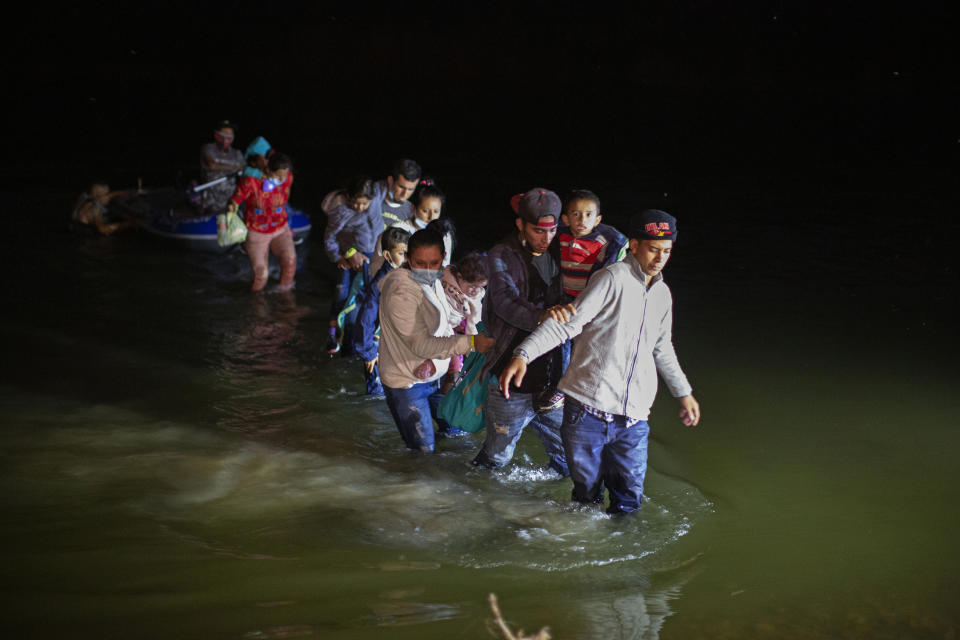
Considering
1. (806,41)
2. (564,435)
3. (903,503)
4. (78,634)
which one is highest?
(806,41)

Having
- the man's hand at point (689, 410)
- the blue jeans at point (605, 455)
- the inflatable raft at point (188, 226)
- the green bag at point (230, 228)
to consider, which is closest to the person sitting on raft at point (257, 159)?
the green bag at point (230, 228)

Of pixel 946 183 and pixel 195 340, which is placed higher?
pixel 946 183

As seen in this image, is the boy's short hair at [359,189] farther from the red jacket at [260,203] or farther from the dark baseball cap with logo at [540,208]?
the dark baseball cap with logo at [540,208]

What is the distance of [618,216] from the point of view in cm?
1669

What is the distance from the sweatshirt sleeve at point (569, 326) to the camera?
16.1 ft

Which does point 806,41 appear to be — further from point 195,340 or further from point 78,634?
point 78,634

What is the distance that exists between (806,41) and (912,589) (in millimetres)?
35954

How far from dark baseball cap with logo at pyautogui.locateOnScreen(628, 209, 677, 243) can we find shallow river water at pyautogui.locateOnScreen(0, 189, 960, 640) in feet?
5.34

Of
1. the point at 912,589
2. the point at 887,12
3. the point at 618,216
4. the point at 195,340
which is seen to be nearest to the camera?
the point at 912,589

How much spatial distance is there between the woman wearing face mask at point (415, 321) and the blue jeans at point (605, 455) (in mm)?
761

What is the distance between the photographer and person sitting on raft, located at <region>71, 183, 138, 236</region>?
14398 millimetres

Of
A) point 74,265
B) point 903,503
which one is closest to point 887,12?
point 74,265

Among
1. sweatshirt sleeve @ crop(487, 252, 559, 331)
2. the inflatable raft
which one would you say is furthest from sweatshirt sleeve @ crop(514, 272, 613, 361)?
the inflatable raft

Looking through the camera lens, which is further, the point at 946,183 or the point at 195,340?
the point at 946,183
